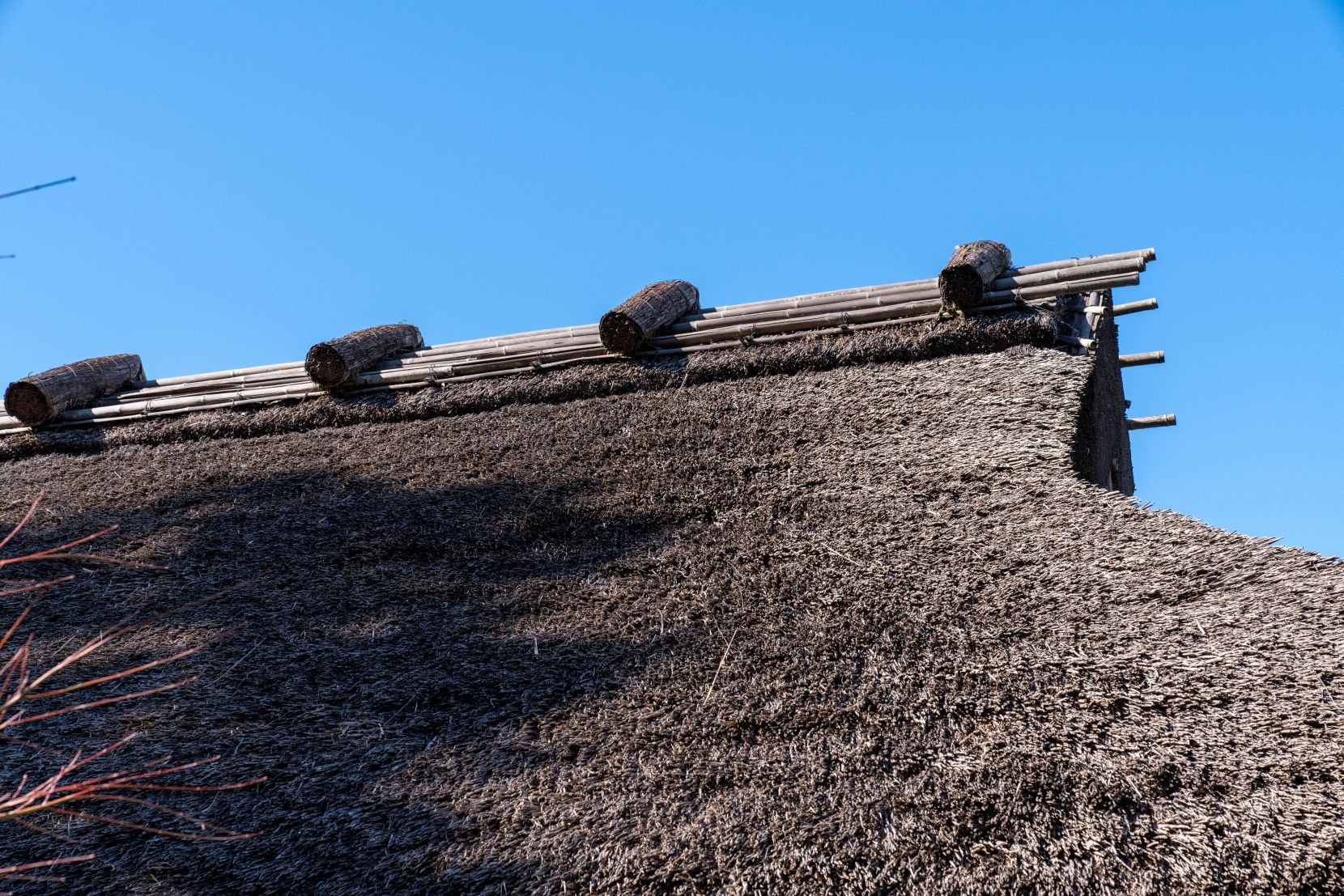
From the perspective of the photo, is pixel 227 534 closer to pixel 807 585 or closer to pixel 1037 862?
pixel 807 585

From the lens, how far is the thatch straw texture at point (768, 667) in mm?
2848

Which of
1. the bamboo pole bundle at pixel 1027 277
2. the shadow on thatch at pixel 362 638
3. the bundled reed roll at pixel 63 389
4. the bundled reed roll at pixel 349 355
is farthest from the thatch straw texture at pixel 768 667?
the bundled reed roll at pixel 63 389

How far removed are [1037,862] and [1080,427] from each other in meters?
2.40

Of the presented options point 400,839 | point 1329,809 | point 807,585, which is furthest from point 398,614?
point 1329,809

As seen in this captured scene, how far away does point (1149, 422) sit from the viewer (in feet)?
22.6

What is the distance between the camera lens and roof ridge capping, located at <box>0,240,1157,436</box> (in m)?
5.38

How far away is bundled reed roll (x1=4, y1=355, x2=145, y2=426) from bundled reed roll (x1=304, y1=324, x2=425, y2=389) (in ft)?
4.83

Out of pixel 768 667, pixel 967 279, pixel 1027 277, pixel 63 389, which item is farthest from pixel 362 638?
pixel 63 389

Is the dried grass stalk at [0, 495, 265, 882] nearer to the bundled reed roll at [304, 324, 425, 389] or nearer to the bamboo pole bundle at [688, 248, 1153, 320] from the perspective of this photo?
the bundled reed roll at [304, 324, 425, 389]

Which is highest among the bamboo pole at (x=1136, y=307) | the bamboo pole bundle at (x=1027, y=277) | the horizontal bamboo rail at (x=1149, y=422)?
the bamboo pole bundle at (x=1027, y=277)

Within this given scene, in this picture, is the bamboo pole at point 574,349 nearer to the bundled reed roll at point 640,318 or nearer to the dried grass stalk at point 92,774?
the bundled reed roll at point 640,318

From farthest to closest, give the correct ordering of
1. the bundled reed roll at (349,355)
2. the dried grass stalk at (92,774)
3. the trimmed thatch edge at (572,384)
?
the bundled reed roll at (349,355) < the trimmed thatch edge at (572,384) < the dried grass stalk at (92,774)

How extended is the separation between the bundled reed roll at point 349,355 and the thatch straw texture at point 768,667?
119 cm

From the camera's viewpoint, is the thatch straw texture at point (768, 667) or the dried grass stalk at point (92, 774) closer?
the thatch straw texture at point (768, 667)
